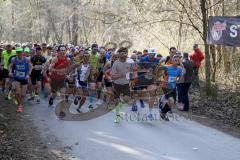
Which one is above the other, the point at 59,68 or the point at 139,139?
the point at 59,68

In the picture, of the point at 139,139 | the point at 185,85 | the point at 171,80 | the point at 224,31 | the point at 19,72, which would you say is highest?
the point at 224,31

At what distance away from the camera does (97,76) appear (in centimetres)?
1564

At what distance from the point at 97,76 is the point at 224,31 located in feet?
14.6

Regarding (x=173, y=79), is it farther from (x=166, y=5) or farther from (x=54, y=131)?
(x=166, y=5)

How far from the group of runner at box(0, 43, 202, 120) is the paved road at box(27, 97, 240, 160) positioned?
3.14 feet

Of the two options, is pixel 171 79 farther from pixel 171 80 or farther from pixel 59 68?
pixel 59 68

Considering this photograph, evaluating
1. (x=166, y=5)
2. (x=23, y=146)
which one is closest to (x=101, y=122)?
(x=23, y=146)

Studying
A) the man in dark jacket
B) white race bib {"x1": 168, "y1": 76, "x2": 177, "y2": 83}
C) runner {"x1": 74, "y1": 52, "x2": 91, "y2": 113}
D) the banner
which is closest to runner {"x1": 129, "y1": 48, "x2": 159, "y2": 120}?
the man in dark jacket

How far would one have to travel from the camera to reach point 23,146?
357 inches

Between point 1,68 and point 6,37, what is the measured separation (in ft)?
Result: 225

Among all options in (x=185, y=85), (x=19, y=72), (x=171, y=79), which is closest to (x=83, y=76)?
(x=19, y=72)

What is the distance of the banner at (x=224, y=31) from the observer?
14906mm

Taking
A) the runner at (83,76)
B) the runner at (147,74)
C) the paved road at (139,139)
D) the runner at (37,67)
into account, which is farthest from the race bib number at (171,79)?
the runner at (37,67)

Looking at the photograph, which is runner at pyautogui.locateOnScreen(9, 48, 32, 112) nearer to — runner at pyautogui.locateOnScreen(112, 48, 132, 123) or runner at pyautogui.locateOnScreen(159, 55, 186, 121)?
runner at pyautogui.locateOnScreen(112, 48, 132, 123)
